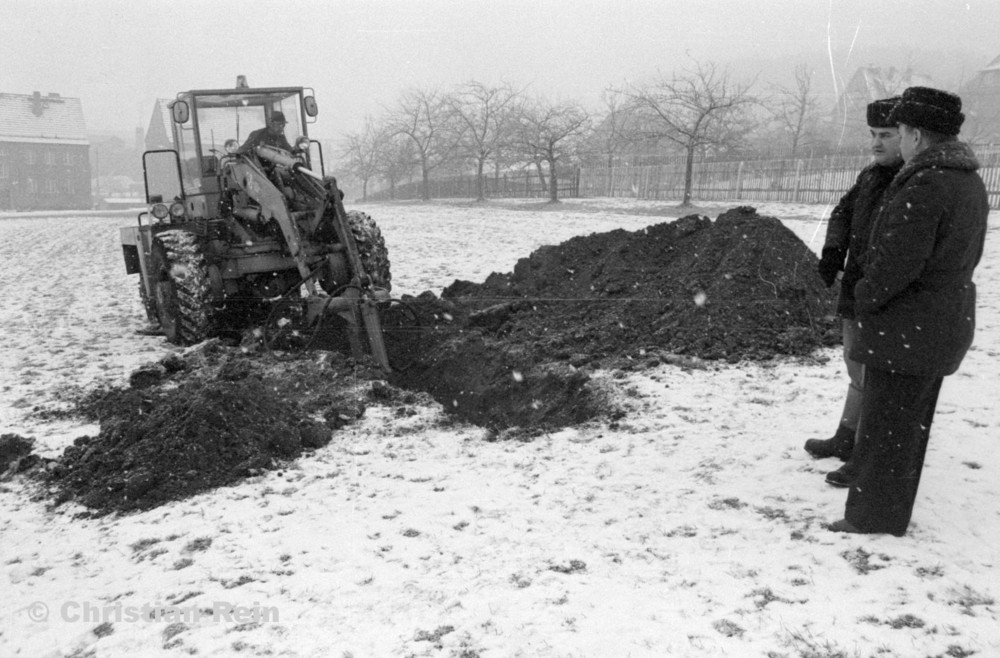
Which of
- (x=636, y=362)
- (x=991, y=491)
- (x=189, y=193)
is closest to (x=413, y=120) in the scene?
(x=189, y=193)

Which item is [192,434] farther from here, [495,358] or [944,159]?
[944,159]

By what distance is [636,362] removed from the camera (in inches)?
236

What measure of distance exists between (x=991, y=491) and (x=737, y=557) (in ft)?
5.12

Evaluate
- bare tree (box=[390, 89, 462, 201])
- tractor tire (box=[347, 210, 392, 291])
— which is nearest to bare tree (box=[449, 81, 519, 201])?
bare tree (box=[390, 89, 462, 201])

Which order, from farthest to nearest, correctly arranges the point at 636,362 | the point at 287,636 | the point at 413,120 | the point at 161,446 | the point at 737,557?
the point at 413,120 < the point at 636,362 < the point at 161,446 < the point at 737,557 < the point at 287,636

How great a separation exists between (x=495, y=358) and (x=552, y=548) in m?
2.93

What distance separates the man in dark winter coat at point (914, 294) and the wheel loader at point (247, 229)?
4490 millimetres

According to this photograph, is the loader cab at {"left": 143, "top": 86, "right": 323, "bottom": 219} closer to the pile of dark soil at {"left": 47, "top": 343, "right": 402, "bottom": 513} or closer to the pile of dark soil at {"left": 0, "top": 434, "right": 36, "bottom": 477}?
the pile of dark soil at {"left": 47, "top": 343, "right": 402, "bottom": 513}

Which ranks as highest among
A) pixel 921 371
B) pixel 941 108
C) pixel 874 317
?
pixel 941 108

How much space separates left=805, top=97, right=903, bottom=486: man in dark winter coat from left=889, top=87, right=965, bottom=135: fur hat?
12.8 inches

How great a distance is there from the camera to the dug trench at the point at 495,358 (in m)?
4.53

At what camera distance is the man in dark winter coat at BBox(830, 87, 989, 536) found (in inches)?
118

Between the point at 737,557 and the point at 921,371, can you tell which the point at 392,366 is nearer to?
the point at 737,557

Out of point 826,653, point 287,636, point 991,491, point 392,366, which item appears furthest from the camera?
point 392,366
